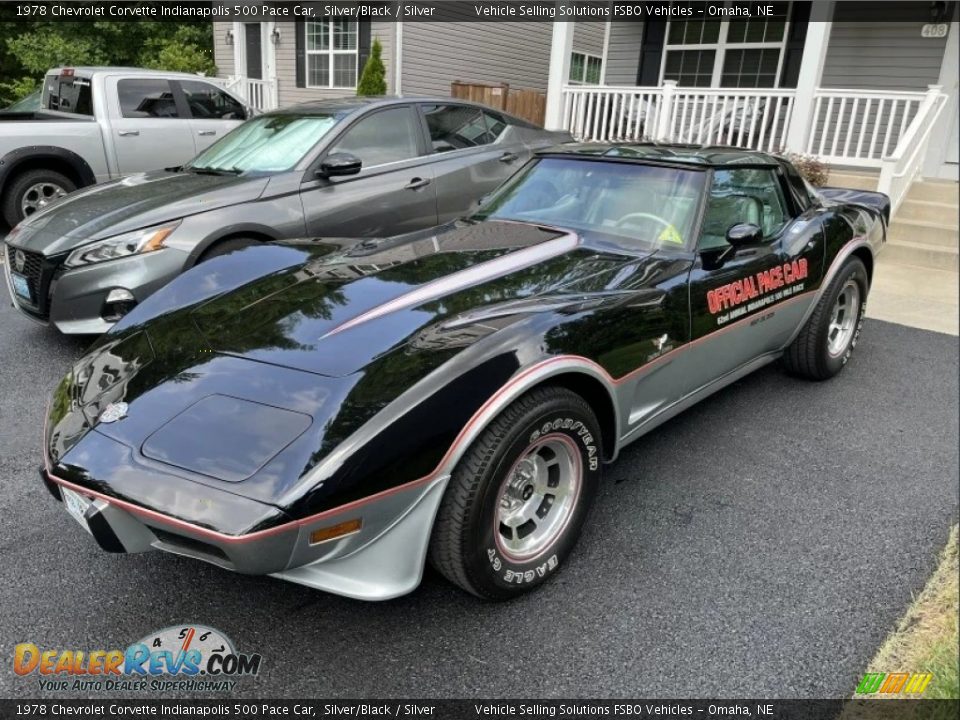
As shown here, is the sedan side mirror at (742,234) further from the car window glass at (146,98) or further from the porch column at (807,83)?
the porch column at (807,83)

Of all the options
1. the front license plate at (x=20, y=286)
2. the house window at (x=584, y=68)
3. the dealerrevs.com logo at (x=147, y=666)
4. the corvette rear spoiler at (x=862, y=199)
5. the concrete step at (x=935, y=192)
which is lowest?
the dealerrevs.com logo at (x=147, y=666)

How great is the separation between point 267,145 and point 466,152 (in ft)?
5.47

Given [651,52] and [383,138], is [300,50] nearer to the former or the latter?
[651,52]

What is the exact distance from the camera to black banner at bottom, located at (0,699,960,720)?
2.12m

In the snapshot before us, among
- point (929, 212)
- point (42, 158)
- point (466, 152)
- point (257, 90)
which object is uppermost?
point (257, 90)

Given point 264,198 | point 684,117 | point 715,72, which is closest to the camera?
point 264,198

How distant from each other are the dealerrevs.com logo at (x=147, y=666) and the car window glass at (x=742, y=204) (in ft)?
8.65

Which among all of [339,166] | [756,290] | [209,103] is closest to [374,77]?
[209,103]

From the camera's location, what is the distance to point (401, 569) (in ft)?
7.23

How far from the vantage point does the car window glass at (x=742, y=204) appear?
356 centimetres

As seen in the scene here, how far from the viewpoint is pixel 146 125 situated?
824cm

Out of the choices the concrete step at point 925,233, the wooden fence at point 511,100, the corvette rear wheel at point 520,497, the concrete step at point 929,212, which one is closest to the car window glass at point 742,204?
the corvette rear wheel at point 520,497

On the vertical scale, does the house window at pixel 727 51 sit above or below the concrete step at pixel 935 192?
above

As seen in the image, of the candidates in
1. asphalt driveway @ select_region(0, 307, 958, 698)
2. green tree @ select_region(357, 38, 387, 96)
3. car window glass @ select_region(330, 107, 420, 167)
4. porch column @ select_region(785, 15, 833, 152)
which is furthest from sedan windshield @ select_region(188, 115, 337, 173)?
green tree @ select_region(357, 38, 387, 96)
